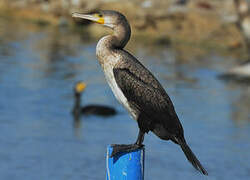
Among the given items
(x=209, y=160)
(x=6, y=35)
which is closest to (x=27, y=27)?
(x=6, y=35)

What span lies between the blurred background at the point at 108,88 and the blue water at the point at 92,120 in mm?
22

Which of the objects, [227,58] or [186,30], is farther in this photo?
[186,30]

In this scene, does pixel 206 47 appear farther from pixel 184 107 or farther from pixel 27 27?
pixel 184 107

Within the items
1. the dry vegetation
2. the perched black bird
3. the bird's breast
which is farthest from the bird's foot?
the dry vegetation

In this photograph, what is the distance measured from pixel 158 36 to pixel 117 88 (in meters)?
21.8

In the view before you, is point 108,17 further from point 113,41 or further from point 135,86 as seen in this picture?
point 135,86

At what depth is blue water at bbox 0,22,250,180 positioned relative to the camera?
12586 millimetres

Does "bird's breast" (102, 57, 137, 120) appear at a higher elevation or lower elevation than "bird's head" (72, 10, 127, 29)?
lower

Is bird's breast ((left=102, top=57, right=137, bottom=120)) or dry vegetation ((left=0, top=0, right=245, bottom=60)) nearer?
bird's breast ((left=102, top=57, right=137, bottom=120))

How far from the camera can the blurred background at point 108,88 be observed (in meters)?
12.9

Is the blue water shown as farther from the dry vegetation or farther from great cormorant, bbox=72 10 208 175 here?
great cormorant, bbox=72 10 208 175

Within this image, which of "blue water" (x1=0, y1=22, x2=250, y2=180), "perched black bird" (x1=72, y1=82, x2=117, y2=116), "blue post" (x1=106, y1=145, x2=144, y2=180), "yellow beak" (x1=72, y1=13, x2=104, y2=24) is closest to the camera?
"blue post" (x1=106, y1=145, x2=144, y2=180)

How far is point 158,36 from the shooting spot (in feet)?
95.6

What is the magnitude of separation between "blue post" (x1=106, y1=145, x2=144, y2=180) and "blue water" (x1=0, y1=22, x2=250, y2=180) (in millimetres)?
4926
